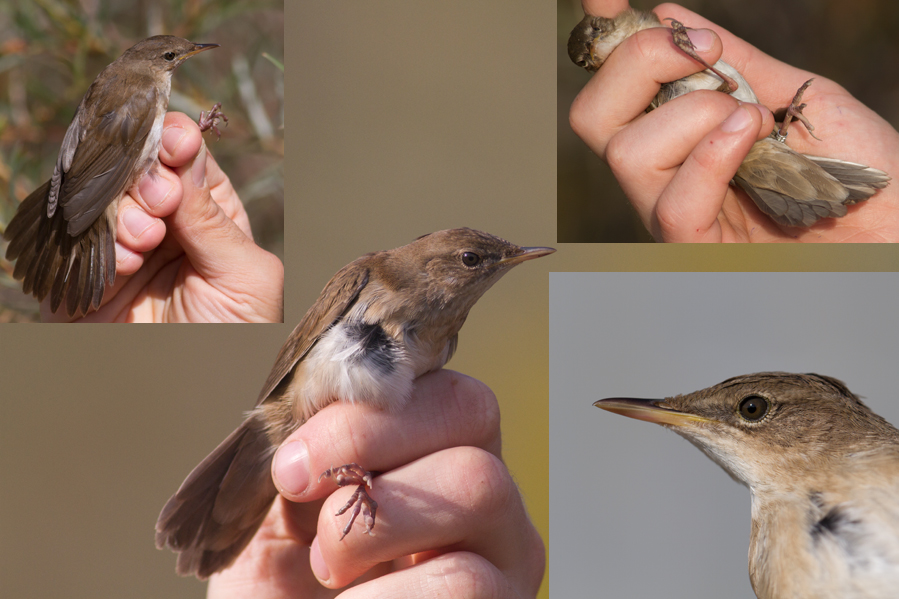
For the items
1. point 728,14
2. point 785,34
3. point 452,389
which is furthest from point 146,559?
point 785,34

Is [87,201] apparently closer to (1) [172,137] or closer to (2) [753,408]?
(1) [172,137]

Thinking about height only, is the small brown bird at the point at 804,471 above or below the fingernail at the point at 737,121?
below

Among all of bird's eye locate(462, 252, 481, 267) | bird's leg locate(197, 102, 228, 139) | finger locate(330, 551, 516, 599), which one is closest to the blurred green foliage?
bird's leg locate(197, 102, 228, 139)

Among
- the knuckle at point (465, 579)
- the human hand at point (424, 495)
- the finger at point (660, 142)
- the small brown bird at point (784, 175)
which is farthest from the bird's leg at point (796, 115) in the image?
the knuckle at point (465, 579)

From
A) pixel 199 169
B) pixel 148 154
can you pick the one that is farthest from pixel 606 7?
pixel 148 154

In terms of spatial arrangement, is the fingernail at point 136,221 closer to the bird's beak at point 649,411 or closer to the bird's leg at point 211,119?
the bird's leg at point 211,119

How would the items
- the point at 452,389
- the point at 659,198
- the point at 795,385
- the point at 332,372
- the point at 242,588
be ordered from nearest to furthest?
the point at 795,385 < the point at 332,372 < the point at 452,389 < the point at 242,588 < the point at 659,198

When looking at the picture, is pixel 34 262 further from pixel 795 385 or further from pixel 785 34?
pixel 785 34
